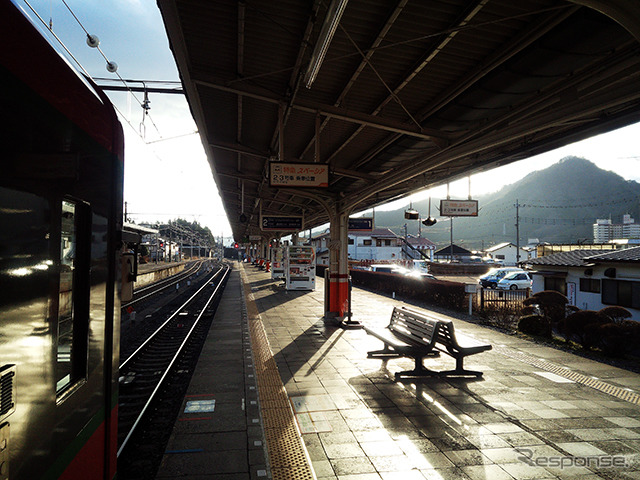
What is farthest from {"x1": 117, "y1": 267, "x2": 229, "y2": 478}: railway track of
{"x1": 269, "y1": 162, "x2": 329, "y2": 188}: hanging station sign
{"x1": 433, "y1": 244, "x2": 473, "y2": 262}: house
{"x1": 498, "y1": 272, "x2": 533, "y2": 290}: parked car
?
{"x1": 433, "y1": 244, "x2": 473, "y2": 262}: house

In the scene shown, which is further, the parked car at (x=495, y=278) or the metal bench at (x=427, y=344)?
the parked car at (x=495, y=278)

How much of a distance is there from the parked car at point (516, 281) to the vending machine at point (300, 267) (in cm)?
1110

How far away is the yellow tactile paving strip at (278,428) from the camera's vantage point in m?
4.15

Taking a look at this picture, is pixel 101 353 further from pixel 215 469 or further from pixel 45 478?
pixel 215 469

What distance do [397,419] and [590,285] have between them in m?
12.2

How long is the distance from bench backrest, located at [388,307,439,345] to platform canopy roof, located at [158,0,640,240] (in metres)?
2.78

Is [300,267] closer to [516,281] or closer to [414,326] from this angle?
[516,281]

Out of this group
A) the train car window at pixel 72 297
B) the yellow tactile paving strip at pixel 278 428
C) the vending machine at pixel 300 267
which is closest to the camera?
the train car window at pixel 72 297

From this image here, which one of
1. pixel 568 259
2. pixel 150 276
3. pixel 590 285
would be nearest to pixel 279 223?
pixel 568 259

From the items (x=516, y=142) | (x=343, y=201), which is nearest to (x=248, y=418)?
(x=516, y=142)

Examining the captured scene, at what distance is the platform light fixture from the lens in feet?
11.6

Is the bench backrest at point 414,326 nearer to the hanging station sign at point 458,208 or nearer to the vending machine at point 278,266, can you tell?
the hanging station sign at point 458,208

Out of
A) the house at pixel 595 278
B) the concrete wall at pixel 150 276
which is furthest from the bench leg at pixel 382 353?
the concrete wall at pixel 150 276

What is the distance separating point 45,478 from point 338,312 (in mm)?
11398
